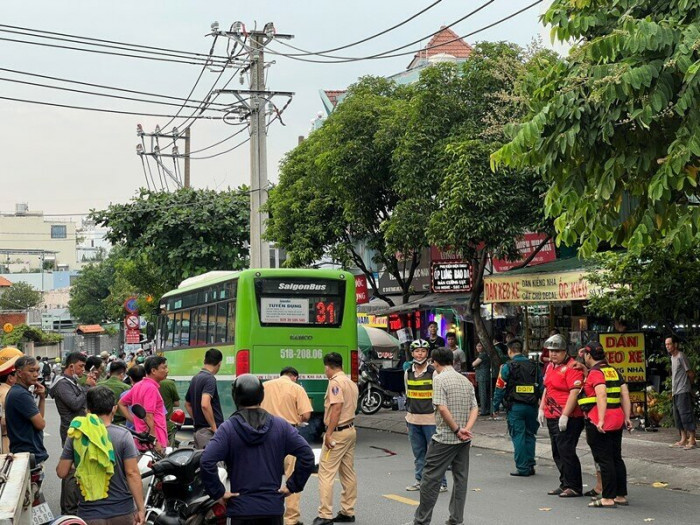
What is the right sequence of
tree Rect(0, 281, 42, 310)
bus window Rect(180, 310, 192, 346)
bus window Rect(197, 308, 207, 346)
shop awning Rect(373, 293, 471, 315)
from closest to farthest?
bus window Rect(197, 308, 207, 346), bus window Rect(180, 310, 192, 346), shop awning Rect(373, 293, 471, 315), tree Rect(0, 281, 42, 310)

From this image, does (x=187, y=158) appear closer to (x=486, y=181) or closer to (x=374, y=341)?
(x=374, y=341)

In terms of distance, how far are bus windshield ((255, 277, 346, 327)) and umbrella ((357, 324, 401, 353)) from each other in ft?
26.5

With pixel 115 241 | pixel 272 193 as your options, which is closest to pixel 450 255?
pixel 272 193

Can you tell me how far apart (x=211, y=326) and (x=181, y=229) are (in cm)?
1796

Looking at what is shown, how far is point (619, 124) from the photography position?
11.3 meters

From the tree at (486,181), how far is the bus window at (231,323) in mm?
4746

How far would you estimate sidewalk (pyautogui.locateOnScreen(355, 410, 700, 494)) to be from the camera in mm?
14172

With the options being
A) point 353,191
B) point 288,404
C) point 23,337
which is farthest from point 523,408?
point 23,337

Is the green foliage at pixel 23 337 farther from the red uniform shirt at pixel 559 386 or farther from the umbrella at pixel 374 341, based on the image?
the red uniform shirt at pixel 559 386

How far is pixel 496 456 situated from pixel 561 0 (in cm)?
823

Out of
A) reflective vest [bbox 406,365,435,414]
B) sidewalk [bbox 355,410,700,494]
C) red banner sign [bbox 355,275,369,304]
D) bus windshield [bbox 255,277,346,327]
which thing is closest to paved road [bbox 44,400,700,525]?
sidewalk [bbox 355,410,700,494]

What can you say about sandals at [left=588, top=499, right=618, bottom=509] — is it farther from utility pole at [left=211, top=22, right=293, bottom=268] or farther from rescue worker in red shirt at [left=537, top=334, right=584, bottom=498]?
utility pole at [left=211, top=22, right=293, bottom=268]

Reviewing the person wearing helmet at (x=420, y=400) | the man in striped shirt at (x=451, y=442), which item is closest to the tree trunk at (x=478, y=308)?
the person wearing helmet at (x=420, y=400)

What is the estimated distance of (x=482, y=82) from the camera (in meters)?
22.9
